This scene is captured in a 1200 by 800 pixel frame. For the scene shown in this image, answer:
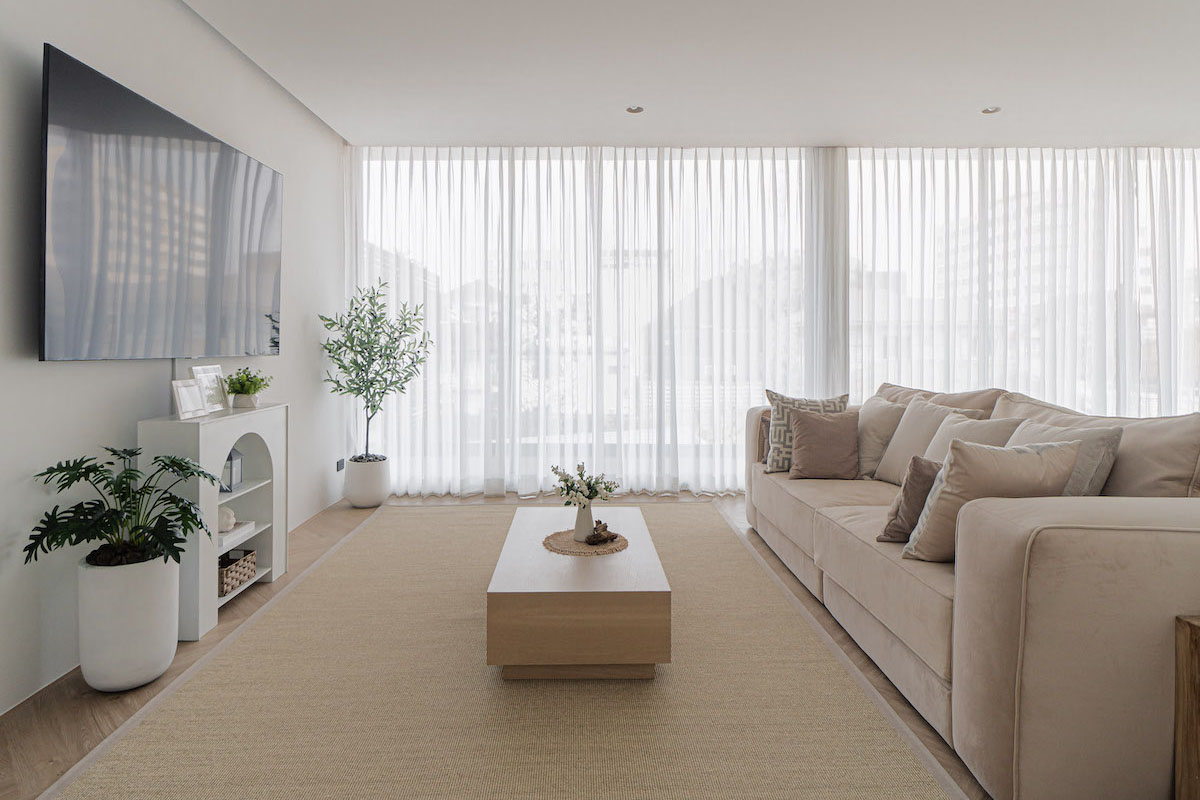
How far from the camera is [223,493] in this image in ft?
10.1

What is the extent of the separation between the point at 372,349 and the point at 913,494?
12.3 ft

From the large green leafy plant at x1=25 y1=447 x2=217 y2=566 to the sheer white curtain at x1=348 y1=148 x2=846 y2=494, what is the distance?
286 cm

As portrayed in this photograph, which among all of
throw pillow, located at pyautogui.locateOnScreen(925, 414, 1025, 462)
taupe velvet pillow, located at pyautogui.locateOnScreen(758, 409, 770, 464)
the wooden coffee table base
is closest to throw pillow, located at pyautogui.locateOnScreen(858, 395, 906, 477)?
taupe velvet pillow, located at pyautogui.locateOnScreen(758, 409, 770, 464)

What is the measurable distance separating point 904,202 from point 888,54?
1.98 m

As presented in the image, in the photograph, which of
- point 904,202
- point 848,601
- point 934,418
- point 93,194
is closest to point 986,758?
point 848,601

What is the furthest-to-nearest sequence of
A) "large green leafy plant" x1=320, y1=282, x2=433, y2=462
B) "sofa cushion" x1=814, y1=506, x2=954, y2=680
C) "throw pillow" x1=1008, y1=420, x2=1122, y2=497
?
"large green leafy plant" x1=320, y1=282, x2=433, y2=462
"throw pillow" x1=1008, y1=420, x2=1122, y2=497
"sofa cushion" x1=814, y1=506, x2=954, y2=680

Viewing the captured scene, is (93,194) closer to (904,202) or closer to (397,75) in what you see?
(397,75)

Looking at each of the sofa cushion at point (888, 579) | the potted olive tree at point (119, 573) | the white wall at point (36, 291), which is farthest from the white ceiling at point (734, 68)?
the sofa cushion at point (888, 579)

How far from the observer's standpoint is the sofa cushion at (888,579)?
1.95 metres

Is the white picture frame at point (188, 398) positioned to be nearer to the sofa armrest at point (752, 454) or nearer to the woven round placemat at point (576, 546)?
the woven round placemat at point (576, 546)

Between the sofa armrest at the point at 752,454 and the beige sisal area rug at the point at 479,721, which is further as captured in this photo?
the sofa armrest at the point at 752,454

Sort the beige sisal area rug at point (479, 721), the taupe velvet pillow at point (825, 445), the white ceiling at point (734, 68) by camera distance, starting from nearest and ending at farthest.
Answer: the beige sisal area rug at point (479, 721) → the white ceiling at point (734, 68) → the taupe velvet pillow at point (825, 445)

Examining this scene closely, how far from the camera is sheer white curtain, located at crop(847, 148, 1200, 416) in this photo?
17.5 feet

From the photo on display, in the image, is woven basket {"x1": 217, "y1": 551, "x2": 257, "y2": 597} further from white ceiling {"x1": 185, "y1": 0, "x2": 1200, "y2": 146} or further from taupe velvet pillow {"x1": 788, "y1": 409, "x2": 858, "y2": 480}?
taupe velvet pillow {"x1": 788, "y1": 409, "x2": 858, "y2": 480}
